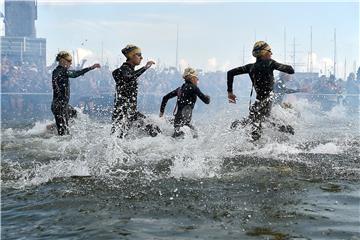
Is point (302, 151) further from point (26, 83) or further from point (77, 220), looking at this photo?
point (26, 83)

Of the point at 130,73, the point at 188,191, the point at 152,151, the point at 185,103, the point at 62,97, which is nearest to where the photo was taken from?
the point at 188,191

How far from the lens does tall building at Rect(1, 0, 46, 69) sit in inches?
1775

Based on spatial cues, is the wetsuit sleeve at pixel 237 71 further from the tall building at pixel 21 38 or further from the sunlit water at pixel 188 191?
the tall building at pixel 21 38

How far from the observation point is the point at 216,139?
880 cm

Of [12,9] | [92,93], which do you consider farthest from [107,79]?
[12,9]

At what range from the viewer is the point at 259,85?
8.89 m

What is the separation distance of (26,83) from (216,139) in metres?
33.1

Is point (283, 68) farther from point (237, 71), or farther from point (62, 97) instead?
point (62, 97)

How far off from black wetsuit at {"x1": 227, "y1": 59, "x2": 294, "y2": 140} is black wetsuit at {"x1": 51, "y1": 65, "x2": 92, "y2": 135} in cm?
367

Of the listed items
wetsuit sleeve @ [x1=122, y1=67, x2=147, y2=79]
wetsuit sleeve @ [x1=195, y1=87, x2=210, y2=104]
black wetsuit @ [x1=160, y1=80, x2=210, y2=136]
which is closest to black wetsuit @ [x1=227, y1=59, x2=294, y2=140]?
wetsuit sleeve @ [x1=195, y1=87, x2=210, y2=104]

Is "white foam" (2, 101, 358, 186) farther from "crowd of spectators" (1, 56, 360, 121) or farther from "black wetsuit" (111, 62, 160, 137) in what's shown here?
"crowd of spectators" (1, 56, 360, 121)

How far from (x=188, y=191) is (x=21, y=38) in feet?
153

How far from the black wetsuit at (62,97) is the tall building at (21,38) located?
1255 inches

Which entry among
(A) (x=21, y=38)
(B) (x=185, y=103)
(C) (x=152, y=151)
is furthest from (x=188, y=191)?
(A) (x=21, y=38)
